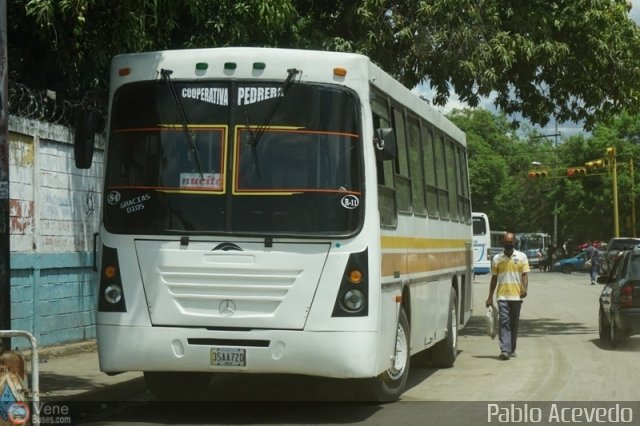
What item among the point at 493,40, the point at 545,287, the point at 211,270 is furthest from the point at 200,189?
the point at 545,287

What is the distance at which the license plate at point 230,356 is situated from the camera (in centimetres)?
994

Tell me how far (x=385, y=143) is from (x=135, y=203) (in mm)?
2260

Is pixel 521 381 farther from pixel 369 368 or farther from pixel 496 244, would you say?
pixel 496 244

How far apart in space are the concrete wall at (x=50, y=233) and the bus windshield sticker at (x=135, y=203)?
475 cm

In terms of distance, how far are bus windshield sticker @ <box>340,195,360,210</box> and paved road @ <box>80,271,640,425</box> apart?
1.86 metres

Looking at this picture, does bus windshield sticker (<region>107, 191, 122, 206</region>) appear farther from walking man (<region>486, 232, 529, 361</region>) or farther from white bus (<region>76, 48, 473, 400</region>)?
walking man (<region>486, 232, 529, 361</region>)

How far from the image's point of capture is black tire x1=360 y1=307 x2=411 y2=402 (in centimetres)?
1106

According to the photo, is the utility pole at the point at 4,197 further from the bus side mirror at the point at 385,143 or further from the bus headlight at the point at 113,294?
the bus side mirror at the point at 385,143

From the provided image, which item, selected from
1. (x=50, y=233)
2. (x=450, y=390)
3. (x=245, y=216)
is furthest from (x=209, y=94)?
(x=50, y=233)

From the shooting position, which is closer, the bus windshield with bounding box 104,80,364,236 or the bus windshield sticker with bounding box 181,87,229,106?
the bus windshield with bounding box 104,80,364,236

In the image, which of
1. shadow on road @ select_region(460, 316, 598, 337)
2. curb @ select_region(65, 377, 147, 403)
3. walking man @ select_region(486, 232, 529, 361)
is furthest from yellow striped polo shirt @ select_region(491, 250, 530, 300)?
curb @ select_region(65, 377, 147, 403)

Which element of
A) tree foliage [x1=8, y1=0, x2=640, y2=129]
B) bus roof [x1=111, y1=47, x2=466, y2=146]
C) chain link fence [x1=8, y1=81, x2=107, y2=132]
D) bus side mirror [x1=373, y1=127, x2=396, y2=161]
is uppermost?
tree foliage [x1=8, y1=0, x2=640, y2=129]

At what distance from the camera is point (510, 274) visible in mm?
16547

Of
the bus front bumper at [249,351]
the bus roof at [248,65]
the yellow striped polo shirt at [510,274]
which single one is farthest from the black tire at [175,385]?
the yellow striped polo shirt at [510,274]
